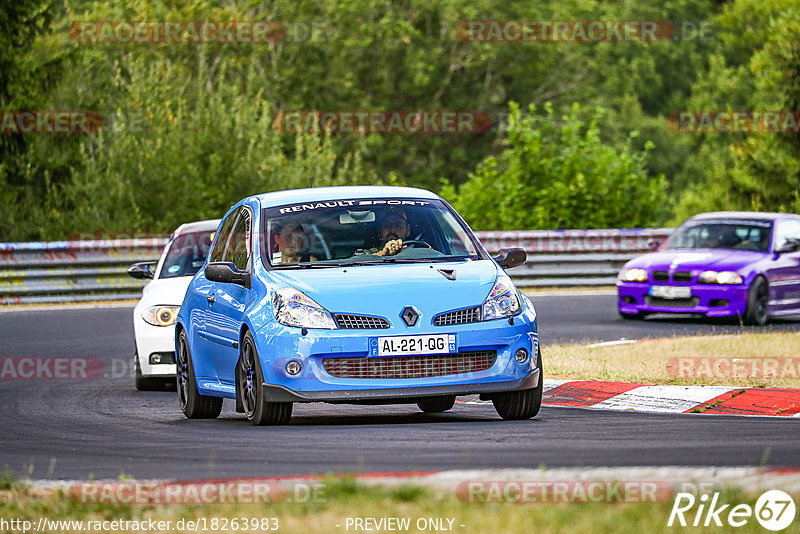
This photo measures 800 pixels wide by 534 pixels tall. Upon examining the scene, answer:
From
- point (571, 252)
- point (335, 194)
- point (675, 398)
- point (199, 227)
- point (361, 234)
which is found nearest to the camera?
point (361, 234)

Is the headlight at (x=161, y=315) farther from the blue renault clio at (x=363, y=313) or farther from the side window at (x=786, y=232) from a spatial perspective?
the side window at (x=786, y=232)


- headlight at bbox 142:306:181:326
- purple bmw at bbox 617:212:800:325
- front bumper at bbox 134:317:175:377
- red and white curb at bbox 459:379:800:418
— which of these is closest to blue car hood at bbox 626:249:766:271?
purple bmw at bbox 617:212:800:325

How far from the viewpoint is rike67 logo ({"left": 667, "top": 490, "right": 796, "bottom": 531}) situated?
617 cm

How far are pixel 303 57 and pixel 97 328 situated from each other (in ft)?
133

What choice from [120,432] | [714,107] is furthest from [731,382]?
[714,107]

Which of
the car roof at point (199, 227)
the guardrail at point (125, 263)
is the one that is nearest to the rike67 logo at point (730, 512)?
the car roof at point (199, 227)

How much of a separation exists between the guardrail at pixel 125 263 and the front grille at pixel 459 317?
13226 mm

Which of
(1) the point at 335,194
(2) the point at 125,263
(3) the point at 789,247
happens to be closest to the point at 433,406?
(1) the point at 335,194

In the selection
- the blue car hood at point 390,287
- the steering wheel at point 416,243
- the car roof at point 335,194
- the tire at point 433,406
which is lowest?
the tire at point 433,406

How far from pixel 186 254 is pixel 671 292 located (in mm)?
7599

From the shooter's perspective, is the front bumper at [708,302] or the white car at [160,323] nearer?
the white car at [160,323]

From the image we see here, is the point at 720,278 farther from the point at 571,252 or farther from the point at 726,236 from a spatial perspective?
the point at 571,252

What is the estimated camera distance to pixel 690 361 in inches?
581

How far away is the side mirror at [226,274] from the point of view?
11.0m
